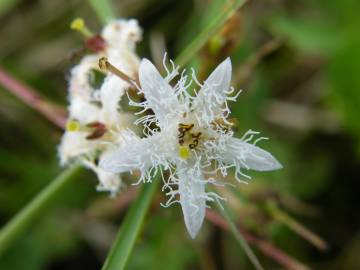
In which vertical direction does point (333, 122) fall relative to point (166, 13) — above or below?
below

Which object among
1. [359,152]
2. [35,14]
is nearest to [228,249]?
[359,152]

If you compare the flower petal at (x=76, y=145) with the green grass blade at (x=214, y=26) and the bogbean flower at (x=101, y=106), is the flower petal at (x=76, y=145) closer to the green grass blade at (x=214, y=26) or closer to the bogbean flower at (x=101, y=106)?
the bogbean flower at (x=101, y=106)

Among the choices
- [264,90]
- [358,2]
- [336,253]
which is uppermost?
[358,2]

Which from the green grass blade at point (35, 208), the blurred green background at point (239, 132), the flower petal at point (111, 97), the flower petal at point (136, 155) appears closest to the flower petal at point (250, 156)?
the flower petal at point (136, 155)

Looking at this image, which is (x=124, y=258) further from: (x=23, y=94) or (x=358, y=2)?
(x=358, y=2)

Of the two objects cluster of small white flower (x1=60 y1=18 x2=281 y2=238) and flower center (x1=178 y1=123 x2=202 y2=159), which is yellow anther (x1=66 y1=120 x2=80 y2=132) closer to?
cluster of small white flower (x1=60 y1=18 x2=281 y2=238)

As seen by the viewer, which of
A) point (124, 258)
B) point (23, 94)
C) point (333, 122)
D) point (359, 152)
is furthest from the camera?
point (333, 122)
